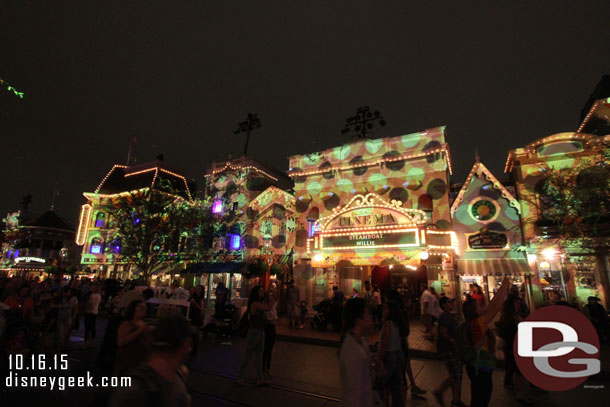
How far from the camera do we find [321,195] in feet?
66.1

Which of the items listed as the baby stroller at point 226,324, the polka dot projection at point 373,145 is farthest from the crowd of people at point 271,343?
the polka dot projection at point 373,145

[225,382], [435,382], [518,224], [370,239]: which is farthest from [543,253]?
[225,382]

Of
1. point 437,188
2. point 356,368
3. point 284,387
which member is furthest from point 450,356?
point 437,188

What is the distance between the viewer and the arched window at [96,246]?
2997cm

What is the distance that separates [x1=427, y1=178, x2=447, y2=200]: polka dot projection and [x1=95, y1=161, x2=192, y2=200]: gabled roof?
73.9 feet

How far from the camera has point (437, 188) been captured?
56.5 ft

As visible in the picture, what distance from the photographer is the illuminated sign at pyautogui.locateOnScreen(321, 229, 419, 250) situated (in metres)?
13.6

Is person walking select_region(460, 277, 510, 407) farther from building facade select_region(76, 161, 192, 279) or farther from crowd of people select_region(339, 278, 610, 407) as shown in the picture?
building facade select_region(76, 161, 192, 279)

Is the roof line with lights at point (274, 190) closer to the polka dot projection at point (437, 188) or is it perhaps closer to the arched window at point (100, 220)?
the polka dot projection at point (437, 188)

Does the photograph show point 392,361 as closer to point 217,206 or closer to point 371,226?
point 371,226

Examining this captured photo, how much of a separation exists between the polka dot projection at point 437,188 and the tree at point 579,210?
4406 millimetres

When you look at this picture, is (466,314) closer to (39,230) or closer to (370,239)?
(370,239)

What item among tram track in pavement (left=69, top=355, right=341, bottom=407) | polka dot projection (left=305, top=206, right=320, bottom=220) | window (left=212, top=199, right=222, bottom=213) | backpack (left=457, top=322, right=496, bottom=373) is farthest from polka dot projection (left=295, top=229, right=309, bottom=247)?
backpack (left=457, top=322, right=496, bottom=373)

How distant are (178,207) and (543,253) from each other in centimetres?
2415
